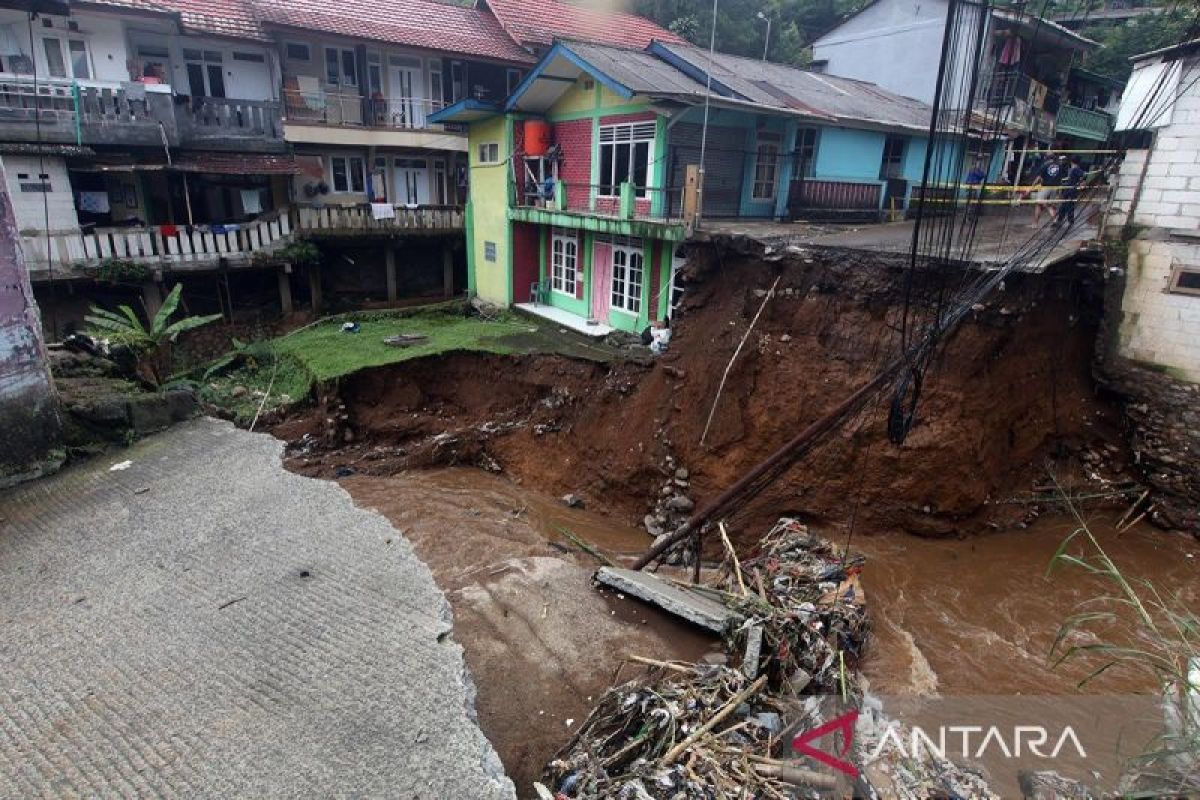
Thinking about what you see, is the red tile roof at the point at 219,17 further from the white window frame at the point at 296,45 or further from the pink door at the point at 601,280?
the pink door at the point at 601,280

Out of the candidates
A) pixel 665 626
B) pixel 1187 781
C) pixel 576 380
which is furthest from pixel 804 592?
pixel 576 380

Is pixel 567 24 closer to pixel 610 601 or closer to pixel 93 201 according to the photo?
pixel 93 201

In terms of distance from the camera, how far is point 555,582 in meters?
6.07

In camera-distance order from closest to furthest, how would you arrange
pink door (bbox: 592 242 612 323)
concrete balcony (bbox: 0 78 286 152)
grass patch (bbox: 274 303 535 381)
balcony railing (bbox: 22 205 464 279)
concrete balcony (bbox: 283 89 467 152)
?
grass patch (bbox: 274 303 535 381), concrete balcony (bbox: 0 78 286 152), balcony railing (bbox: 22 205 464 279), pink door (bbox: 592 242 612 323), concrete balcony (bbox: 283 89 467 152)

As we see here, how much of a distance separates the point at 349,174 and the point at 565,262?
27.7 ft

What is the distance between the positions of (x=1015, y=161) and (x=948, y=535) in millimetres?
16469

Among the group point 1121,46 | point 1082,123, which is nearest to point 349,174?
point 1082,123

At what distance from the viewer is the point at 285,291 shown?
61.8 feet

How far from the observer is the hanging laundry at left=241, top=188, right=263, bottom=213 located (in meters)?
18.2

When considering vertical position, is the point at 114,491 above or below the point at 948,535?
→ above

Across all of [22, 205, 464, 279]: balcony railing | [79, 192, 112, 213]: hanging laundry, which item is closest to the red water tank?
[22, 205, 464, 279]: balcony railing

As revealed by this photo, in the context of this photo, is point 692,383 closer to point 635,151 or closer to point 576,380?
point 576,380

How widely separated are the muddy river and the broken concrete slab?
120 millimetres

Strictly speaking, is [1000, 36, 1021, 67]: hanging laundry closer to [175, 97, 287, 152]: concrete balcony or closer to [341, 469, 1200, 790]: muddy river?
[341, 469, 1200, 790]: muddy river
